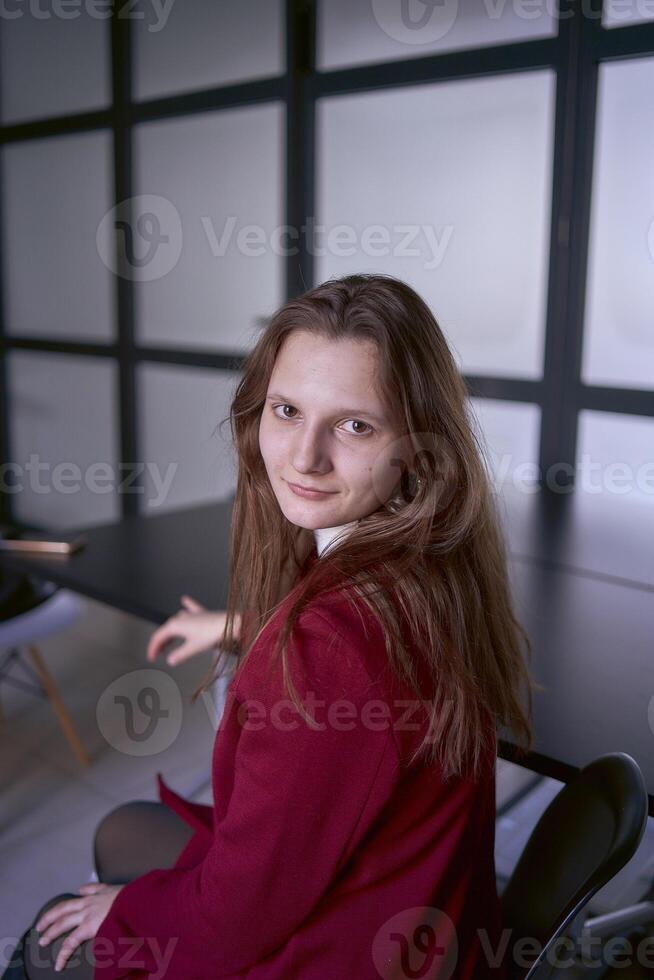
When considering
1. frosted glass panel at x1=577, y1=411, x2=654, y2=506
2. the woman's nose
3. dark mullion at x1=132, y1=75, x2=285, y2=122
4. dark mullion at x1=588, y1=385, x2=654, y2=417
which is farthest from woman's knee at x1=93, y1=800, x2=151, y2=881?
dark mullion at x1=132, y1=75, x2=285, y2=122

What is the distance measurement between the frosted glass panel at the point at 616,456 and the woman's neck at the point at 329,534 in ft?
5.89

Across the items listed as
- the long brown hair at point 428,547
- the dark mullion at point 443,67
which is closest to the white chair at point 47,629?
the long brown hair at point 428,547

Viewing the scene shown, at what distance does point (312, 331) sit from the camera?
0.98 meters

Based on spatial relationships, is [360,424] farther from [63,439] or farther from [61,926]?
[63,439]

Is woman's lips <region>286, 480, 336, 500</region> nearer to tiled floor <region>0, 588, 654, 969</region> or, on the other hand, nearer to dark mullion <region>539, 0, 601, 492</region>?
tiled floor <region>0, 588, 654, 969</region>

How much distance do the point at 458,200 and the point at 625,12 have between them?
2.39 ft

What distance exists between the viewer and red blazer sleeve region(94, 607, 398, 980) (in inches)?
32.4

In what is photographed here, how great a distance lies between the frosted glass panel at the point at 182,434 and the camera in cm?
387

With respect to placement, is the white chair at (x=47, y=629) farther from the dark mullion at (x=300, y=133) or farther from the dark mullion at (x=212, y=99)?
the dark mullion at (x=212, y=99)

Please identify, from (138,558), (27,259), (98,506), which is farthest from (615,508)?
(27,259)

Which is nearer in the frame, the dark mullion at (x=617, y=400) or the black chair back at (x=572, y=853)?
the black chair back at (x=572, y=853)

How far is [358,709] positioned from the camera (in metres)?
0.81

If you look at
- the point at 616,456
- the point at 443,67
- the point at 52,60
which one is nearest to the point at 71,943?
the point at 616,456

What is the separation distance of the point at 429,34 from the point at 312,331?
243 centimetres
